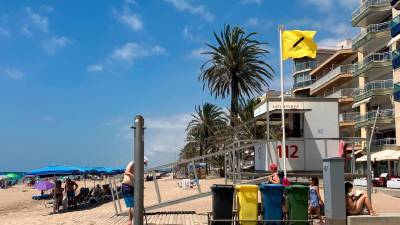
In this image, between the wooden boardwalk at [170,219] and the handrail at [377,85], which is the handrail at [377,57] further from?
the wooden boardwalk at [170,219]

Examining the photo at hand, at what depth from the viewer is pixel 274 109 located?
15.6 meters

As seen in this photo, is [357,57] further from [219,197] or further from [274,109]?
[219,197]

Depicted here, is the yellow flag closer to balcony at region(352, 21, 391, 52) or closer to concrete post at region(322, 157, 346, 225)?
concrete post at region(322, 157, 346, 225)

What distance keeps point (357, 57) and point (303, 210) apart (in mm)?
58010

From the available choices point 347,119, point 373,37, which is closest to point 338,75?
point 347,119

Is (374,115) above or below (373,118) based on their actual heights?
above

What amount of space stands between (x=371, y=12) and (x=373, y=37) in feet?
8.24

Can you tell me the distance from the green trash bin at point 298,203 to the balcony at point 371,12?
4520 centimetres

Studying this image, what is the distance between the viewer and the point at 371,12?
174 feet

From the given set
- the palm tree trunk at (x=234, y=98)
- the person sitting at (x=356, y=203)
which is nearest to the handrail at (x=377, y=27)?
the palm tree trunk at (x=234, y=98)

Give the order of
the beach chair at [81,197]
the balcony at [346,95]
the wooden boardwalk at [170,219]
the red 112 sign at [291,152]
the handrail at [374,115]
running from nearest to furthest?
the wooden boardwalk at [170,219], the red 112 sign at [291,152], the beach chair at [81,197], the handrail at [374,115], the balcony at [346,95]

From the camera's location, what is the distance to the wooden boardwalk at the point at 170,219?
45.4 feet

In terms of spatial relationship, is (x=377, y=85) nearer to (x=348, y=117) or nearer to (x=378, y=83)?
(x=378, y=83)

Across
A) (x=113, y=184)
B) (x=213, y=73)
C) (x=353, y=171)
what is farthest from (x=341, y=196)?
(x=213, y=73)
